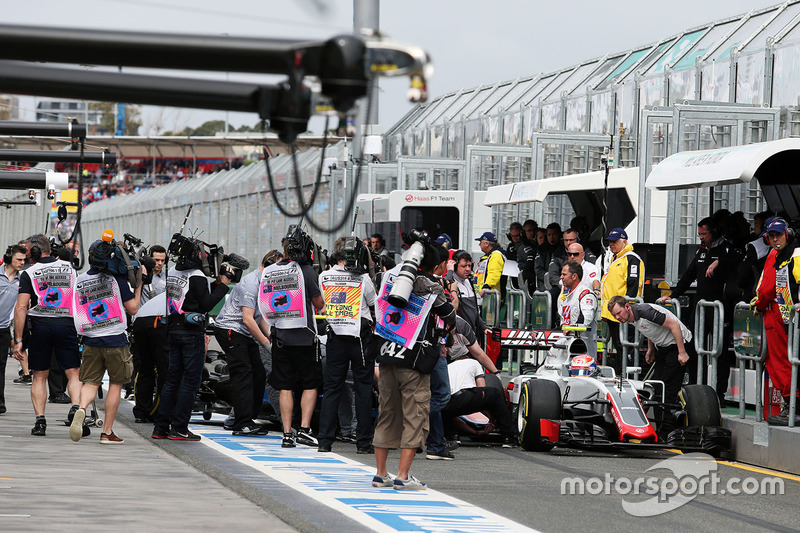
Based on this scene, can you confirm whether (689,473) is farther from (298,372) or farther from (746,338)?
(298,372)

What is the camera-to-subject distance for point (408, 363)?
9961 millimetres

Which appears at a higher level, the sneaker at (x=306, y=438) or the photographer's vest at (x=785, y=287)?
the photographer's vest at (x=785, y=287)

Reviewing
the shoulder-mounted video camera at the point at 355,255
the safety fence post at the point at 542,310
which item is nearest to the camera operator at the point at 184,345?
the shoulder-mounted video camera at the point at 355,255

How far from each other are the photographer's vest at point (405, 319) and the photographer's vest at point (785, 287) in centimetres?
335

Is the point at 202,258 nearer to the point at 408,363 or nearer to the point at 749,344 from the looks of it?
the point at 408,363

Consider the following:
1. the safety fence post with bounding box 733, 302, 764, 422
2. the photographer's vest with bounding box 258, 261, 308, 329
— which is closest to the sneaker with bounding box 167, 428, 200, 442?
the photographer's vest with bounding box 258, 261, 308, 329

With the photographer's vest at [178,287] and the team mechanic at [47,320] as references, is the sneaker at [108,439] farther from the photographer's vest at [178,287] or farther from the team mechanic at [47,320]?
the photographer's vest at [178,287]

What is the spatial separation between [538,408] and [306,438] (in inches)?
84.2

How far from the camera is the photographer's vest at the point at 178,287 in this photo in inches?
502

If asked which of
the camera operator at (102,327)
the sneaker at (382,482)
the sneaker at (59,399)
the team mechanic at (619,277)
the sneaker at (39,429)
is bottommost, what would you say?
the sneaker at (59,399)

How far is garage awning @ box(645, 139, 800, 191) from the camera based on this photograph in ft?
A: 44.0

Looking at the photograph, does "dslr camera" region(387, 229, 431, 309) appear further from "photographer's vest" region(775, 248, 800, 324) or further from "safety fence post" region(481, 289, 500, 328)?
"safety fence post" region(481, 289, 500, 328)

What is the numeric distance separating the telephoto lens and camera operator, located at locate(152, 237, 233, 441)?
3.08 m

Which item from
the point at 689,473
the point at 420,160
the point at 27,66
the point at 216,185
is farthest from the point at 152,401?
the point at 216,185
